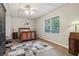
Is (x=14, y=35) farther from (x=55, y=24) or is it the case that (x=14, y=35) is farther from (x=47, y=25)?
(x=55, y=24)

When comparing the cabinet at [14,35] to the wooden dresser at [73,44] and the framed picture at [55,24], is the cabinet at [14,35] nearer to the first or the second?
the framed picture at [55,24]

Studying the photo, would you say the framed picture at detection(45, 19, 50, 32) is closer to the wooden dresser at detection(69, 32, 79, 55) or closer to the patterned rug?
the patterned rug

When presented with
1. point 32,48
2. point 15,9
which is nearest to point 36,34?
point 32,48

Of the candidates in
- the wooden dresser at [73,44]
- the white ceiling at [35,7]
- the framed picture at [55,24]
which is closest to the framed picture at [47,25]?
the framed picture at [55,24]

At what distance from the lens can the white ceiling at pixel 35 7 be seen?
214cm

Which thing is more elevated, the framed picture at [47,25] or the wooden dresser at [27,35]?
the framed picture at [47,25]

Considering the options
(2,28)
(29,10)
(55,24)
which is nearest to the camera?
(2,28)

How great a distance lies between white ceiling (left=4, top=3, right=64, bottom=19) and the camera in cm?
214

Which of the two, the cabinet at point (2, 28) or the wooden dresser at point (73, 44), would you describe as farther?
the wooden dresser at point (73, 44)

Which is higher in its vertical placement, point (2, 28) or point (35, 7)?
point (35, 7)

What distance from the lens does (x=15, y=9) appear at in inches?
88.7

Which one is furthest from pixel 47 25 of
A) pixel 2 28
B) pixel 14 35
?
pixel 2 28

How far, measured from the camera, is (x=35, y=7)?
2188 mm

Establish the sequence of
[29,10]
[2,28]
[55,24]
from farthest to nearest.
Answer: [55,24] → [29,10] → [2,28]
